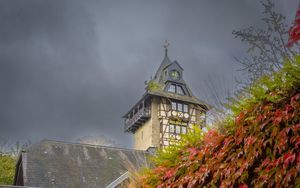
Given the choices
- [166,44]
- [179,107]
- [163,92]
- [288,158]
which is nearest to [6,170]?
[163,92]

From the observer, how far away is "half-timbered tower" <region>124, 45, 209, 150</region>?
33312mm

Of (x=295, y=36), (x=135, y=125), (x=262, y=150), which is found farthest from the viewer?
(x=135, y=125)

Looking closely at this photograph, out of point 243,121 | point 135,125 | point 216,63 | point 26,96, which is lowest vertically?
point 243,121

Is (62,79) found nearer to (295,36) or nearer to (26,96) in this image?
(26,96)

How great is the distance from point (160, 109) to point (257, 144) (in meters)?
31.1

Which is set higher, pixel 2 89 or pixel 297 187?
pixel 2 89

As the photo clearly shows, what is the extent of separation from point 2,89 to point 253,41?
4120cm

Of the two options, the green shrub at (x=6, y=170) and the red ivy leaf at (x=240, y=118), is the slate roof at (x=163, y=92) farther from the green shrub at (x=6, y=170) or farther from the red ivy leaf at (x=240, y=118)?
the red ivy leaf at (x=240, y=118)

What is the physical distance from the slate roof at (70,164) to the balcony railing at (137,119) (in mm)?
10274

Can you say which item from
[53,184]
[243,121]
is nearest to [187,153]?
[243,121]

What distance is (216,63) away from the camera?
604 cm

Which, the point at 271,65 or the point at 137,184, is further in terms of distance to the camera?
the point at 137,184

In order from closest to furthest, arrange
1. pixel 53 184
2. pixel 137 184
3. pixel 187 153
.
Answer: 1. pixel 187 153
2. pixel 137 184
3. pixel 53 184

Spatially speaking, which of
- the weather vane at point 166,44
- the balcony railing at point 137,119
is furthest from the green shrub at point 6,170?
the weather vane at point 166,44
